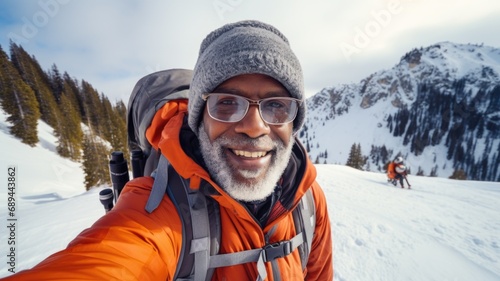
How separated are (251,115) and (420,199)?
31.0 ft

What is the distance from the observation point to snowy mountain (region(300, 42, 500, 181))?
9762 centimetres

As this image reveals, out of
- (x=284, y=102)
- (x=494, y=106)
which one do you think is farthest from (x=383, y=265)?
(x=494, y=106)

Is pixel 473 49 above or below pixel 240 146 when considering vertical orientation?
above

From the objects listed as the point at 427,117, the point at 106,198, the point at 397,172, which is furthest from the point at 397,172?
the point at 427,117

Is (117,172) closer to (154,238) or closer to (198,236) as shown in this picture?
(154,238)

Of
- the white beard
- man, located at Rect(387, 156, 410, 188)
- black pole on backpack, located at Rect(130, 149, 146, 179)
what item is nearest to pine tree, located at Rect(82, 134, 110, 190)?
black pole on backpack, located at Rect(130, 149, 146, 179)

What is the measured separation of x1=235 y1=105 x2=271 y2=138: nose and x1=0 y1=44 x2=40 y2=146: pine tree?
37241 millimetres

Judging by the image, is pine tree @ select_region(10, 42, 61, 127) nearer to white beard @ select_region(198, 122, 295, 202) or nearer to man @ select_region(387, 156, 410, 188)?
white beard @ select_region(198, 122, 295, 202)

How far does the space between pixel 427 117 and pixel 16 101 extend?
165406 mm

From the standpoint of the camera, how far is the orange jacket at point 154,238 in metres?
1.14

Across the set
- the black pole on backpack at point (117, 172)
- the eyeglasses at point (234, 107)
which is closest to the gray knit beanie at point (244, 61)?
the eyeglasses at point (234, 107)

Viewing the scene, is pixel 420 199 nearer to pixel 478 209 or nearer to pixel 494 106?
pixel 478 209

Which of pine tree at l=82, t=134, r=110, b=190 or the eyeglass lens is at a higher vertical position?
the eyeglass lens

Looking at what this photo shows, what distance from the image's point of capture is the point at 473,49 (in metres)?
172
